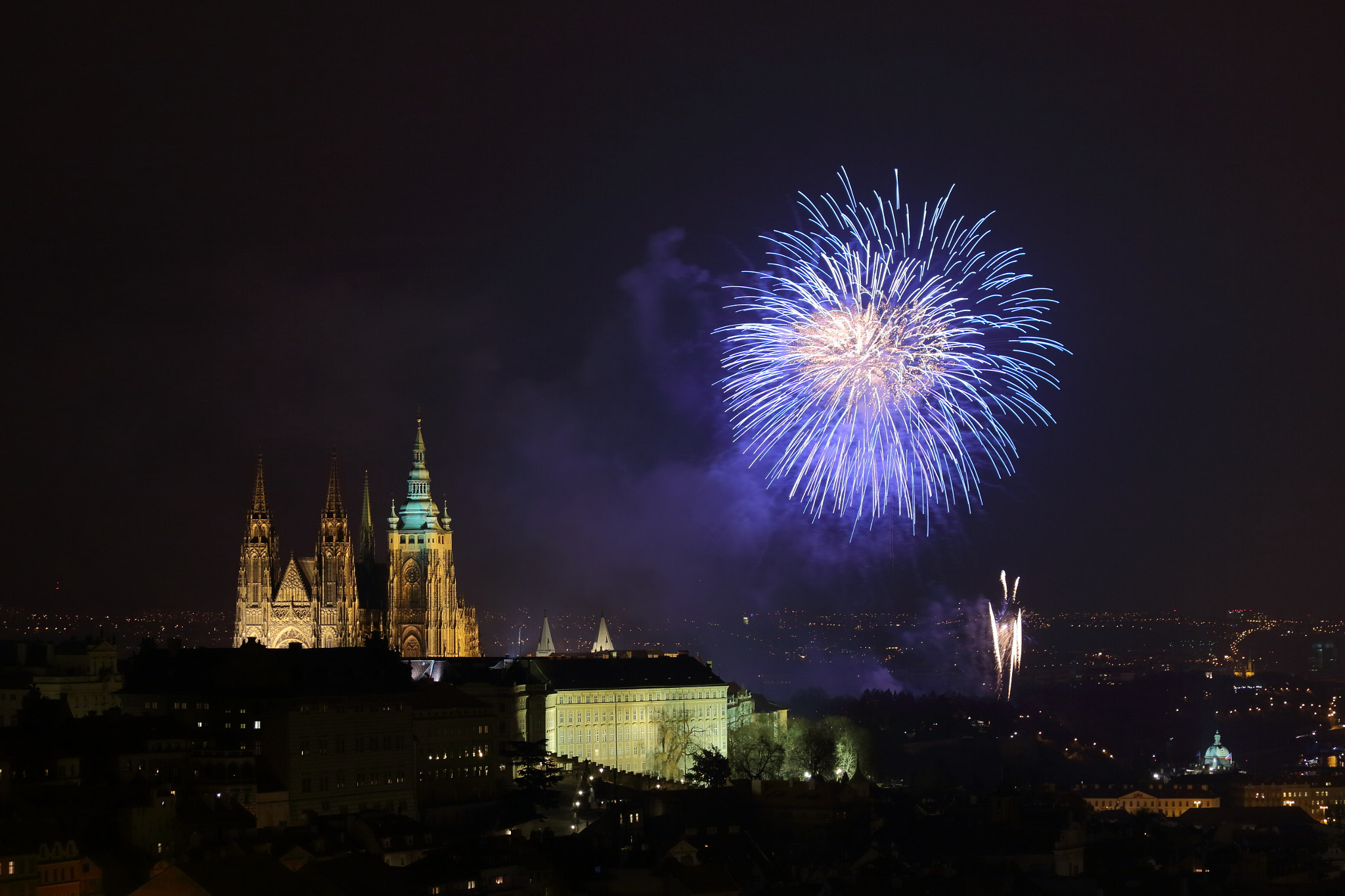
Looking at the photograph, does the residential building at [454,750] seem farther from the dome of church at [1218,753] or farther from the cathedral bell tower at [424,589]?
the dome of church at [1218,753]

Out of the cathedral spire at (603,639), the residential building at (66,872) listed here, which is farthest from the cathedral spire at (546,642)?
the residential building at (66,872)

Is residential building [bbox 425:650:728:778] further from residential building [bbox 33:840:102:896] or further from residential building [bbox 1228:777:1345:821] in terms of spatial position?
residential building [bbox 33:840:102:896]

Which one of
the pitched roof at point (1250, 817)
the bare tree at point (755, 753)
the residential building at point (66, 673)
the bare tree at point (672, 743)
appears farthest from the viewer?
the bare tree at point (672, 743)

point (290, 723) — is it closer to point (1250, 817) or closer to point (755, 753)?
point (755, 753)

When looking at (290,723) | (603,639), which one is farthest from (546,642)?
(290,723)

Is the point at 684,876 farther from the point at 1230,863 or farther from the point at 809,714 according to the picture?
the point at 809,714

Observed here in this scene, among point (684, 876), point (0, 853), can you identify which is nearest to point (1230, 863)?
point (684, 876)
